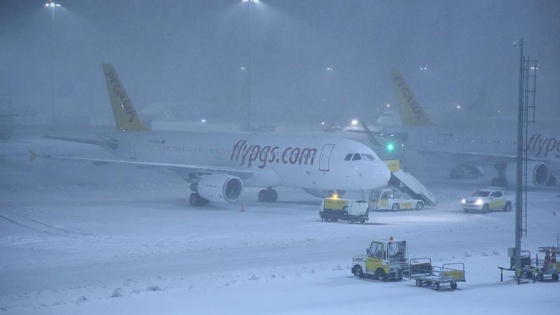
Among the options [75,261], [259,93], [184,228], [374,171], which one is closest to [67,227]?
[184,228]

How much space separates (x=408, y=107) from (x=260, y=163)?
82.9ft

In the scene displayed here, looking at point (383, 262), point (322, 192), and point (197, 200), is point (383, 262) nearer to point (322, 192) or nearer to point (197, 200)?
point (197, 200)

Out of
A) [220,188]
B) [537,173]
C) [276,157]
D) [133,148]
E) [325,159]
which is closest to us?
[220,188]

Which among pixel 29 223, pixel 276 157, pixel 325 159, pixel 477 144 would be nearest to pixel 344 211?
pixel 325 159

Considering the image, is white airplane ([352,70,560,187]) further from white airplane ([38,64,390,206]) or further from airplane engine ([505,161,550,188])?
white airplane ([38,64,390,206])

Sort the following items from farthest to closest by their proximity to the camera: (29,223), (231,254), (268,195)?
1. (268,195)
2. (29,223)
3. (231,254)

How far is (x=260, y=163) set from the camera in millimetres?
39031

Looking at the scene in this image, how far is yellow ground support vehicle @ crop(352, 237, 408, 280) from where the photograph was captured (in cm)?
2172

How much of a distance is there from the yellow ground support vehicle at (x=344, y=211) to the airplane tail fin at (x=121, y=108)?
18807 millimetres

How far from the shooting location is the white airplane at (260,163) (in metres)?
36.3

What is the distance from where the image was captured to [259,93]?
357ft

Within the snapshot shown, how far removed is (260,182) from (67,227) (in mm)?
11062

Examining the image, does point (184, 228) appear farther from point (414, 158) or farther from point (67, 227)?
point (414, 158)

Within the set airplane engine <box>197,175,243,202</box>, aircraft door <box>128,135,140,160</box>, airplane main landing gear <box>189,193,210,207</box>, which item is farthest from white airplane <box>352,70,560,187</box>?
airplane main landing gear <box>189,193,210,207</box>
